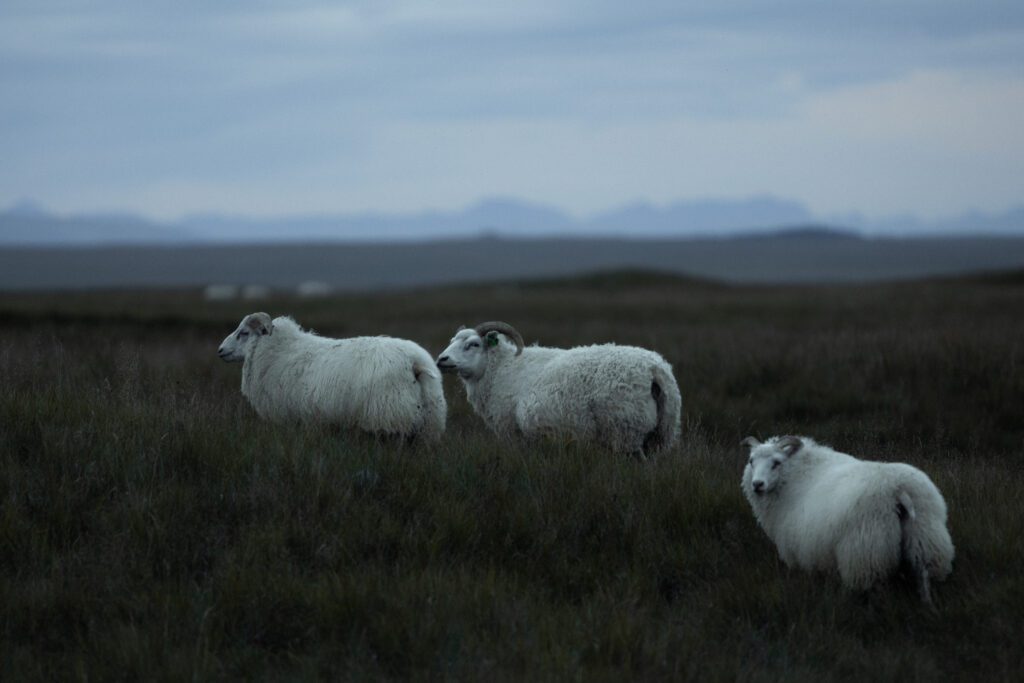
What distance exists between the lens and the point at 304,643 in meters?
5.85

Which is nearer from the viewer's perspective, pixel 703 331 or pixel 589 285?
pixel 703 331

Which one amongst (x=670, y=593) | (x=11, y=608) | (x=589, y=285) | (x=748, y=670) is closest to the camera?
(x=748, y=670)

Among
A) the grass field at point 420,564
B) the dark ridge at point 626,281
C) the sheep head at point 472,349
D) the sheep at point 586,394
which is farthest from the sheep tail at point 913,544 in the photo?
the dark ridge at point 626,281

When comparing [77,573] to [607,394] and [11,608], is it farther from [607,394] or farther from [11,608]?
[607,394]

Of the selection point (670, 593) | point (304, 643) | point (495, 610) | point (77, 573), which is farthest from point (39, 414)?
point (670, 593)

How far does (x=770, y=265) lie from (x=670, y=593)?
129 meters

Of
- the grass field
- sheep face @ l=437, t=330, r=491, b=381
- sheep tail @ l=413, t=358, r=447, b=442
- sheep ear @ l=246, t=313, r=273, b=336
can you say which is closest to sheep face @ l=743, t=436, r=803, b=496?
the grass field

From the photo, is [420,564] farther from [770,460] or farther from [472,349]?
[472,349]

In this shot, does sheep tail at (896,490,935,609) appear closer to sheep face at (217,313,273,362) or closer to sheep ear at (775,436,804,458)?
sheep ear at (775,436,804,458)

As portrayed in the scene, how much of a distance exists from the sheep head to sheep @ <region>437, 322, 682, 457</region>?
10mm

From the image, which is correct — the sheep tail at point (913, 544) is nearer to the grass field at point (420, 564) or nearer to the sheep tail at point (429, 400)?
the grass field at point (420, 564)

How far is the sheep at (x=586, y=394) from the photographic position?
909 cm

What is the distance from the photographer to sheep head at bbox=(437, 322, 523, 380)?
10.2 m

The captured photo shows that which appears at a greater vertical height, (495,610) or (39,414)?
(39,414)
